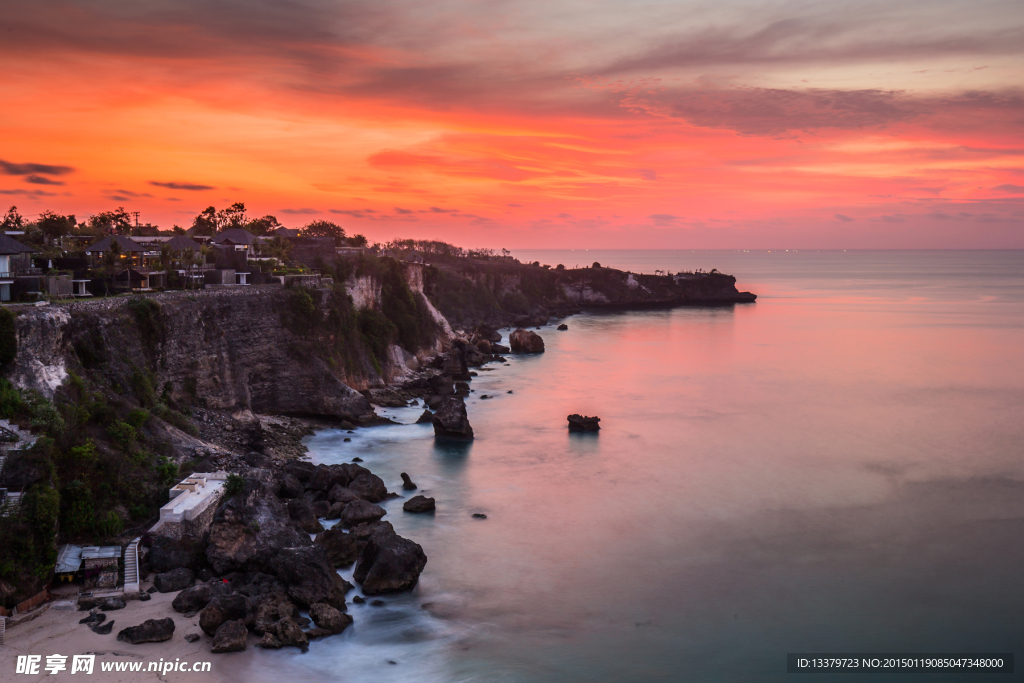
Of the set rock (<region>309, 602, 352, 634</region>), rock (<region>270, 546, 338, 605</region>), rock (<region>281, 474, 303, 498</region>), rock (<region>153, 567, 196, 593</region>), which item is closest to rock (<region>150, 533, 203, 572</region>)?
rock (<region>153, 567, 196, 593</region>)

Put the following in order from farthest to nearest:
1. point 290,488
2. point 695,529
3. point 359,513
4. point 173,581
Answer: point 695,529 → point 290,488 → point 359,513 → point 173,581

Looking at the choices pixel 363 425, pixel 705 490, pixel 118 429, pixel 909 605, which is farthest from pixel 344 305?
pixel 909 605

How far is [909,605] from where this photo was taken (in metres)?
22.8

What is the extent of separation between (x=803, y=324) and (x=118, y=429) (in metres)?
92.7

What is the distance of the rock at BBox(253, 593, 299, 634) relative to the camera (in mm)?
18297

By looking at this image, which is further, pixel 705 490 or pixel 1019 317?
pixel 1019 317

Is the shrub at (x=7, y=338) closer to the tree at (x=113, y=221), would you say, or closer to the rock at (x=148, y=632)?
the rock at (x=148, y=632)

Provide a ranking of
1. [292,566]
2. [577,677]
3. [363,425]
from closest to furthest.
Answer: [577,677] → [292,566] → [363,425]

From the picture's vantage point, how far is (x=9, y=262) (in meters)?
31.6

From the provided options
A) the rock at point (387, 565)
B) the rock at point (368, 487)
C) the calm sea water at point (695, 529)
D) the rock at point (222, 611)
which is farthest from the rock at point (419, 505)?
the rock at point (222, 611)

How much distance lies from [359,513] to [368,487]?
8.70ft

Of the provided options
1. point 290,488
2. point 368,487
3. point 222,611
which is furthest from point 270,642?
point 368,487

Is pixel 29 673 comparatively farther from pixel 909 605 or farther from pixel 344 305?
pixel 344 305

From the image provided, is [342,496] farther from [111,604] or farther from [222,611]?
[111,604]
